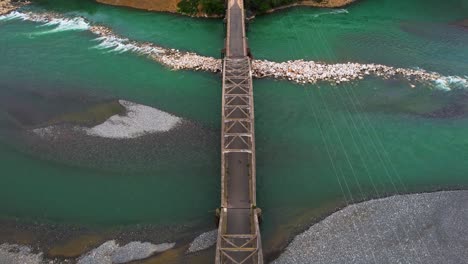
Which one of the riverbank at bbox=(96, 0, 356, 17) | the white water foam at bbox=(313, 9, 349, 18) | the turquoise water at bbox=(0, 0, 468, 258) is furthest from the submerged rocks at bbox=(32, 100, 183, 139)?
the white water foam at bbox=(313, 9, 349, 18)

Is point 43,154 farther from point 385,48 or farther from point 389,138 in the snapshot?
point 385,48

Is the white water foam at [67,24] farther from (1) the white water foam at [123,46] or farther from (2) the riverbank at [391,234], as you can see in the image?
(2) the riverbank at [391,234]

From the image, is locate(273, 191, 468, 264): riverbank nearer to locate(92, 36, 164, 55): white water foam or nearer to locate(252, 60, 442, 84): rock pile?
locate(252, 60, 442, 84): rock pile

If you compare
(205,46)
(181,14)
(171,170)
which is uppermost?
(181,14)

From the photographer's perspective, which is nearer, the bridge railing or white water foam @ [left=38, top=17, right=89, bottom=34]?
the bridge railing

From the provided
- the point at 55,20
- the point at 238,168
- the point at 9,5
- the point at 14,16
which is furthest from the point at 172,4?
the point at 238,168

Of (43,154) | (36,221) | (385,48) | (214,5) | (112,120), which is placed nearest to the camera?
(36,221)

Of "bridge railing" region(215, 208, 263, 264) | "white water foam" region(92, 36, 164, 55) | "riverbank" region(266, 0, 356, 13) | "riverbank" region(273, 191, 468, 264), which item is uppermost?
"riverbank" region(266, 0, 356, 13)

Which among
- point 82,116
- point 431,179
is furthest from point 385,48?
point 82,116
